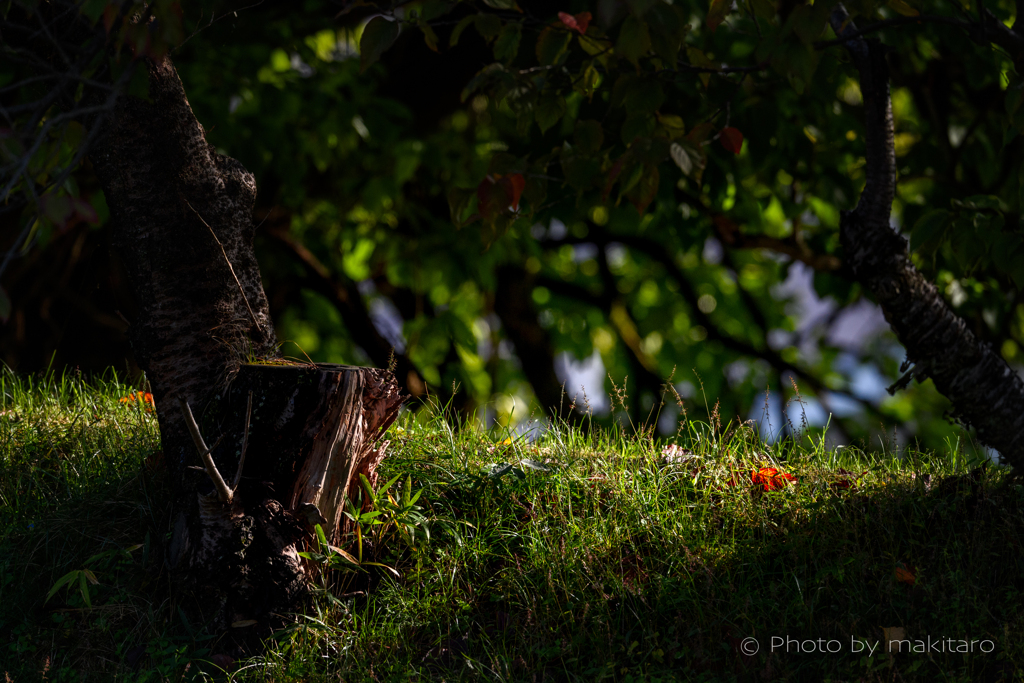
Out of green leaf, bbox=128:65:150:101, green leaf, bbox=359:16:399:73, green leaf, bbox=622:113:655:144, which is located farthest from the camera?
green leaf, bbox=622:113:655:144

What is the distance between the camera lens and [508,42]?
3.20m

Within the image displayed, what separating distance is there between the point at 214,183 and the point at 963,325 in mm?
3467

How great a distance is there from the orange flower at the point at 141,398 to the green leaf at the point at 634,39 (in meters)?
3.36

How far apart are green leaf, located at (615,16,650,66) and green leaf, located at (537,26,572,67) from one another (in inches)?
25.1

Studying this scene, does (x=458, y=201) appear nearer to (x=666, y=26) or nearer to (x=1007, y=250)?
(x=666, y=26)

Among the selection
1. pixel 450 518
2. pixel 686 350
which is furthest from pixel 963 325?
pixel 686 350

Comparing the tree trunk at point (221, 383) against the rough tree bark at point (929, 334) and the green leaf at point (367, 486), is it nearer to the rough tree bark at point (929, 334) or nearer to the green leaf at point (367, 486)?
the green leaf at point (367, 486)

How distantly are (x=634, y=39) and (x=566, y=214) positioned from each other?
135 inches

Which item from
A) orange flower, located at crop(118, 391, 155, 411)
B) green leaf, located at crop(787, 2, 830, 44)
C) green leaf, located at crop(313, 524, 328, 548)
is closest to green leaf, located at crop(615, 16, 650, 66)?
green leaf, located at crop(787, 2, 830, 44)

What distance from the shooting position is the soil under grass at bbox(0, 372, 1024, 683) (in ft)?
9.65

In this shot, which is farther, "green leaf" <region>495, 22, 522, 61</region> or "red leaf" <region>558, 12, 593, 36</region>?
"green leaf" <region>495, 22, 522, 61</region>

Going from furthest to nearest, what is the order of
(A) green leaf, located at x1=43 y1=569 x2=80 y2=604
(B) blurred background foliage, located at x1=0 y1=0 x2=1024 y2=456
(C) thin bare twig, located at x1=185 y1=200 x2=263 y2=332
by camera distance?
(B) blurred background foliage, located at x1=0 y1=0 x2=1024 y2=456 → (C) thin bare twig, located at x1=185 y1=200 x2=263 y2=332 → (A) green leaf, located at x1=43 y1=569 x2=80 y2=604

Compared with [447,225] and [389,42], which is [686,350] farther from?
[389,42]

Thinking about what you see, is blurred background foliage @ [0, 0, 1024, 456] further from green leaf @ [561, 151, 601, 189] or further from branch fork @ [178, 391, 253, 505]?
branch fork @ [178, 391, 253, 505]
